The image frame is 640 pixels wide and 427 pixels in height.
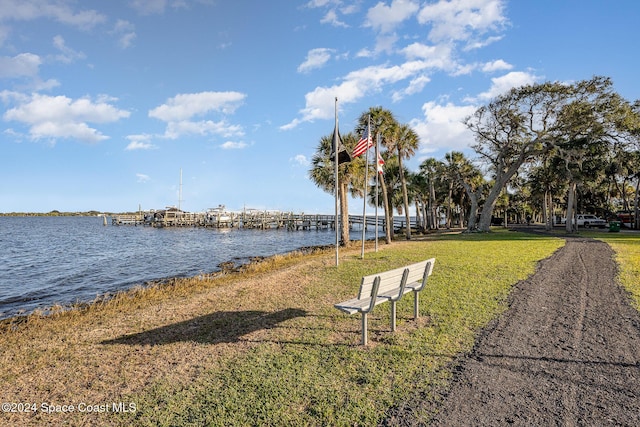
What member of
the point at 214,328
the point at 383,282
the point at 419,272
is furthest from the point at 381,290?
the point at 214,328

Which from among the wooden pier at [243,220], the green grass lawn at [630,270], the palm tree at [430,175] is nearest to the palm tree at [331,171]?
the green grass lawn at [630,270]

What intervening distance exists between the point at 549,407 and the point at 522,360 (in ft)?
3.63

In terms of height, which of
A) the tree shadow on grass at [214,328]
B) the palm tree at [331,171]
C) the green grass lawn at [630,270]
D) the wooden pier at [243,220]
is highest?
the palm tree at [331,171]

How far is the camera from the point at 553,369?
14.2 ft

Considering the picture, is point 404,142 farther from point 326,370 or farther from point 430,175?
point 326,370

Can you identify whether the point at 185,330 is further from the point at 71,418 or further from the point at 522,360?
the point at 522,360

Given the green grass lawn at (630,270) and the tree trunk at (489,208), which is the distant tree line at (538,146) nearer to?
the tree trunk at (489,208)

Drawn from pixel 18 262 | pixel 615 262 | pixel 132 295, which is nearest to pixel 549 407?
pixel 132 295

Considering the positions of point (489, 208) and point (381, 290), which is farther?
point (489, 208)

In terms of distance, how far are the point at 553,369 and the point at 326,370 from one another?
9.55 feet

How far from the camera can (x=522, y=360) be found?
4.58 m

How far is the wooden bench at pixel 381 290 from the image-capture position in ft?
16.5

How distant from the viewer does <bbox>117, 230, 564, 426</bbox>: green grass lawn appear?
352 centimetres

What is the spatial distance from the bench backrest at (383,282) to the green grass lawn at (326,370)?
31.3 inches
